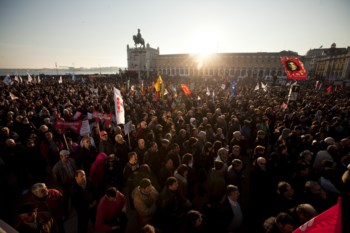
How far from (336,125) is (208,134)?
15.3 ft

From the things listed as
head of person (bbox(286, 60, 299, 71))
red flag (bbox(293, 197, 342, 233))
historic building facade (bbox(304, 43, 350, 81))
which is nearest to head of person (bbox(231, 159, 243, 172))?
red flag (bbox(293, 197, 342, 233))

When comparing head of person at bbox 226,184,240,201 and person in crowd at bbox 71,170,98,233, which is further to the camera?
person in crowd at bbox 71,170,98,233

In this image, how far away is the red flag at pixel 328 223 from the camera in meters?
1.78

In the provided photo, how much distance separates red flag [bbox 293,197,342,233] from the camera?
5.83ft

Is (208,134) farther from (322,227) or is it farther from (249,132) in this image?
(322,227)

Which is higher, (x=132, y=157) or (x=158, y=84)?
(x=158, y=84)

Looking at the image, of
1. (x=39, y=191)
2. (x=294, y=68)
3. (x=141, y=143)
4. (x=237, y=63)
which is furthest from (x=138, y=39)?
(x=39, y=191)

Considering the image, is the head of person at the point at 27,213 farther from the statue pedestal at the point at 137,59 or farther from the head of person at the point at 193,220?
the statue pedestal at the point at 137,59

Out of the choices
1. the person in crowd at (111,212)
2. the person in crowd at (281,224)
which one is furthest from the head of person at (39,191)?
the person in crowd at (281,224)

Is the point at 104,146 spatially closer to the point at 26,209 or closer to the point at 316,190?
the point at 26,209

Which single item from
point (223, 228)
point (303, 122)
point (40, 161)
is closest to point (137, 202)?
point (223, 228)

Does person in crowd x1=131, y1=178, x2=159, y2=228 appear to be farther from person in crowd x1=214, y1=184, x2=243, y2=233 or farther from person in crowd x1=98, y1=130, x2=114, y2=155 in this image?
person in crowd x1=98, y1=130, x2=114, y2=155

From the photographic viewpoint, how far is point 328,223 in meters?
1.82

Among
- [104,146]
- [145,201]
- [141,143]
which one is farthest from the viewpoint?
[104,146]
